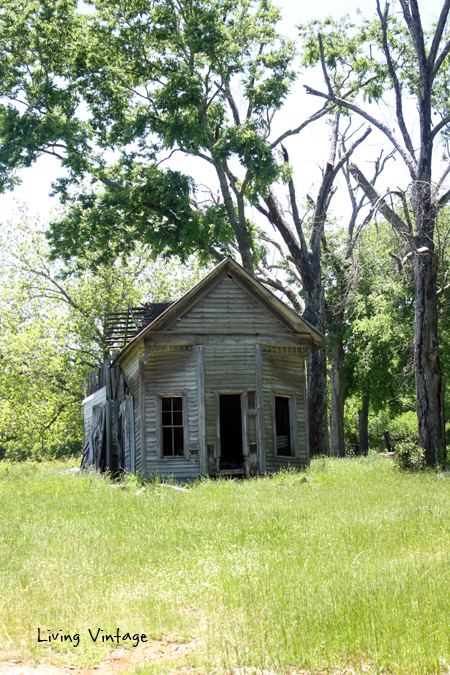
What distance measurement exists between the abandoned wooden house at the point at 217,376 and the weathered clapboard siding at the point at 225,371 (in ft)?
0.09

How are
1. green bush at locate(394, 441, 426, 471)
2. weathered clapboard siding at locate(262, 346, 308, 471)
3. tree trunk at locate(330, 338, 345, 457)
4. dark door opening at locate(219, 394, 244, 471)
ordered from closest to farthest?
1. green bush at locate(394, 441, 426, 471)
2. weathered clapboard siding at locate(262, 346, 308, 471)
3. dark door opening at locate(219, 394, 244, 471)
4. tree trunk at locate(330, 338, 345, 457)

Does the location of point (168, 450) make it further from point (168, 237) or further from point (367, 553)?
point (367, 553)

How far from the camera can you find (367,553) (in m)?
8.54

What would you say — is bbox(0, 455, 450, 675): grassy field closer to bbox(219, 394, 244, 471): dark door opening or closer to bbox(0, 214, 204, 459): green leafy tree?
bbox(219, 394, 244, 471): dark door opening

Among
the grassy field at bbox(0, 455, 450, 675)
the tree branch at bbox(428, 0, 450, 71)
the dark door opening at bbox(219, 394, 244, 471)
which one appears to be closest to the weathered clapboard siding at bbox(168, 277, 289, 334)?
the dark door opening at bbox(219, 394, 244, 471)

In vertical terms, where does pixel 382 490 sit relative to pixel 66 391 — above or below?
below

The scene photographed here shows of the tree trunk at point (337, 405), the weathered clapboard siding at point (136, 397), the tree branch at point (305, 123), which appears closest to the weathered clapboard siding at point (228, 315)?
the weathered clapboard siding at point (136, 397)

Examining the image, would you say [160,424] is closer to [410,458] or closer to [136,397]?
[136,397]

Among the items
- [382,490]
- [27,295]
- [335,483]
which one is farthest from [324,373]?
[27,295]

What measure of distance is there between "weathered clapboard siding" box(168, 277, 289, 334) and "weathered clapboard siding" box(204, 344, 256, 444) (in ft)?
1.85

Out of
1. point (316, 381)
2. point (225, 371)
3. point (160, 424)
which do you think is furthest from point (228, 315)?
point (316, 381)

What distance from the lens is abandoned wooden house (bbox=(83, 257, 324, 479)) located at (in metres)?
17.8

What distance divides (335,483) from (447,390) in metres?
19.7

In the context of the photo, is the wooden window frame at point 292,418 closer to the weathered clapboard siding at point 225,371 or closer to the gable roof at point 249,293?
the weathered clapboard siding at point 225,371
